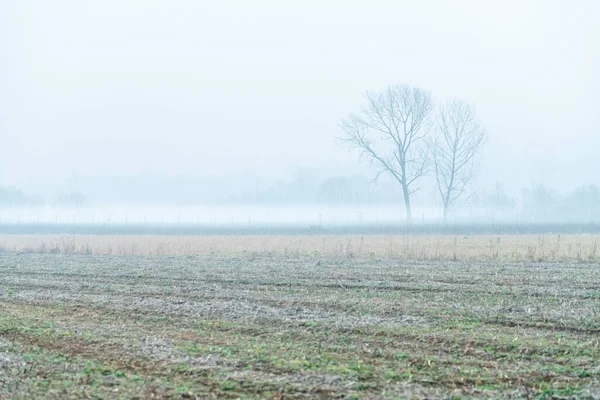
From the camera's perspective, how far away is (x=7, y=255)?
27.3m

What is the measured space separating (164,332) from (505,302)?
6.30 m

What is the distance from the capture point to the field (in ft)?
23.5

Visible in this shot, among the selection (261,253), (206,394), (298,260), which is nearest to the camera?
(206,394)

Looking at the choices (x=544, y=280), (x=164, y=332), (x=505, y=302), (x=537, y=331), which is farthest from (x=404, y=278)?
(x=164, y=332)

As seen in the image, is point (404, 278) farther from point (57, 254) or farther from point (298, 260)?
point (57, 254)

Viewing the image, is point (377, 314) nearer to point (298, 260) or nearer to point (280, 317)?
point (280, 317)

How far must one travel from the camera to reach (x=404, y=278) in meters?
16.7

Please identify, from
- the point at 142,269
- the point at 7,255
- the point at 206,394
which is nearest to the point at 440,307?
the point at 206,394

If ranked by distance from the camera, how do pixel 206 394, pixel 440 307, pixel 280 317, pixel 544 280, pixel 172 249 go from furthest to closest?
pixel 172 249
pixel 544 280
pixel 440 307
pixel 280 317
pixel 206 394

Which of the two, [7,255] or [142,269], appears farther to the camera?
[7,255]

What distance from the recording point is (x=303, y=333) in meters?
9.82

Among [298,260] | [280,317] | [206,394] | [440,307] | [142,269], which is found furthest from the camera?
[298,260]

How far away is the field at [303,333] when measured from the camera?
7168 millimetres

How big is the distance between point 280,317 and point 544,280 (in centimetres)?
Answer: 778
